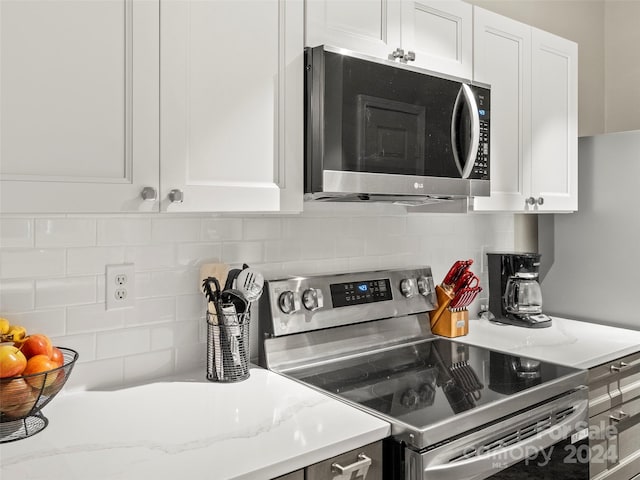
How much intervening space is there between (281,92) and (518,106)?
3.64 feet

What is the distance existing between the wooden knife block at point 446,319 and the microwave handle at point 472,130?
0.59m

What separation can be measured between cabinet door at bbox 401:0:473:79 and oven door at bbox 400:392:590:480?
44.1 inches

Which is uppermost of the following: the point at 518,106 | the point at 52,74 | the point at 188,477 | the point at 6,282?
the point at 518,106

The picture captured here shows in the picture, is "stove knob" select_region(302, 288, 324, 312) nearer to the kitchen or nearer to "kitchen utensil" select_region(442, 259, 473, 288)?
the kitchen

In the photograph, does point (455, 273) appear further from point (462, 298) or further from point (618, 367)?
point (618, 367)

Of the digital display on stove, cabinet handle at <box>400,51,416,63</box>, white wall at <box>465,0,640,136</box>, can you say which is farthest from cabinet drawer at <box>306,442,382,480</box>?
white wall at <box>465,0,640,136</box>

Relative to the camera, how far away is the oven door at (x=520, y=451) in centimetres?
129

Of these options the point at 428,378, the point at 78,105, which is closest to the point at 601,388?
the point at 428,378

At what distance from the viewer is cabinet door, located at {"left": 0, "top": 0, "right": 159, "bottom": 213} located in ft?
3.58

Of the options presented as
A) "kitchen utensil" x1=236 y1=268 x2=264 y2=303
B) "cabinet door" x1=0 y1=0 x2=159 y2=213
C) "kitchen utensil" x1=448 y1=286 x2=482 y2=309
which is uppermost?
"cabinet door" x1=0 y1=0 x2=159 y2=213

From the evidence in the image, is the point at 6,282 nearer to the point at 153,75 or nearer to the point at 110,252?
the point at 110,252

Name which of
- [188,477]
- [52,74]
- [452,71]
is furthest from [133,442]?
[452,71]

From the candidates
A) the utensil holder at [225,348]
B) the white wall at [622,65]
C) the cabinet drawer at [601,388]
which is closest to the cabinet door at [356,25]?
the utensil holder at [225,348]

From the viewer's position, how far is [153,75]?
4.11 feet
